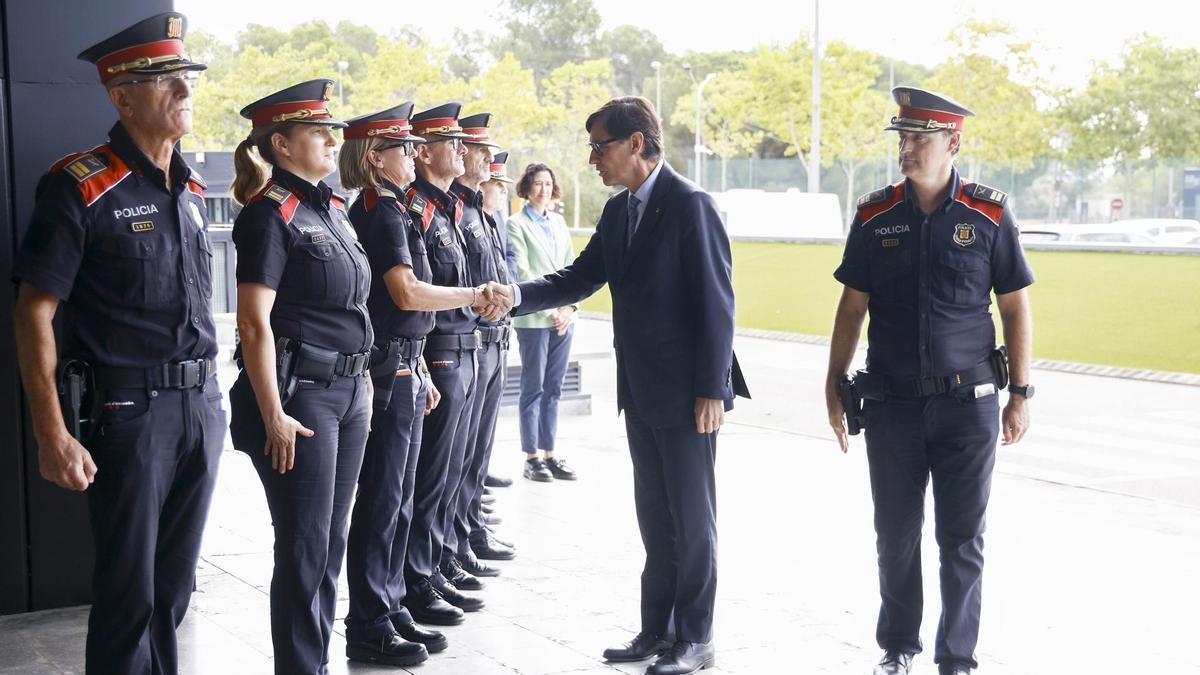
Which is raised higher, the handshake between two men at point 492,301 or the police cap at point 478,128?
the police cap at point 478,128

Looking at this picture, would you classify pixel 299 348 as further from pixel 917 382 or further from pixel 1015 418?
pixel 1015 418

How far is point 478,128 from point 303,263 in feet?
7.85

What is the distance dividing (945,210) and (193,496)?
100 inches

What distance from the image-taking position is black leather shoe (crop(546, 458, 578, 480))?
819cm

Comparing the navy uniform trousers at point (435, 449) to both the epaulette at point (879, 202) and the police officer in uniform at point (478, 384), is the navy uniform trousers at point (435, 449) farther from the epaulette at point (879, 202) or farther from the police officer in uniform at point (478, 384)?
the epaulette at point (879, 202)

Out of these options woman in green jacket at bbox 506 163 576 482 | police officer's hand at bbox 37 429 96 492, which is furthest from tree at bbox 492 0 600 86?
police officer's hand at bbox 37 429 96 492

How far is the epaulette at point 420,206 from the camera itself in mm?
4925

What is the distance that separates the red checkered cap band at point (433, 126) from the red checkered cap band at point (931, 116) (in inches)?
71.0

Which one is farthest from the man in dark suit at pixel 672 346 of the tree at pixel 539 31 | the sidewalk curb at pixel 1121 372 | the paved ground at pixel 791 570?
the tree at pixel 539 31

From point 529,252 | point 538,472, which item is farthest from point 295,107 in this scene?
point 538,472

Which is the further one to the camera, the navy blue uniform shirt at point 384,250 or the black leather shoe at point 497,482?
the black leather shoe at point 497,482

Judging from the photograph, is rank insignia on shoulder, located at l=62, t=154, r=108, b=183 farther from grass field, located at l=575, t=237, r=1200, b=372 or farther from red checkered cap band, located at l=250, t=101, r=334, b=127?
grass field, located at l=575, t=237, r=1200, b=372

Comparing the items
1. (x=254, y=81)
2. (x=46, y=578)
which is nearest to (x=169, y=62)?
(x=46, y=578)

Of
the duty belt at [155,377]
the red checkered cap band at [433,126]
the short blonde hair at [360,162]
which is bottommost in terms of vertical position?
the duty belt at [155,377]
